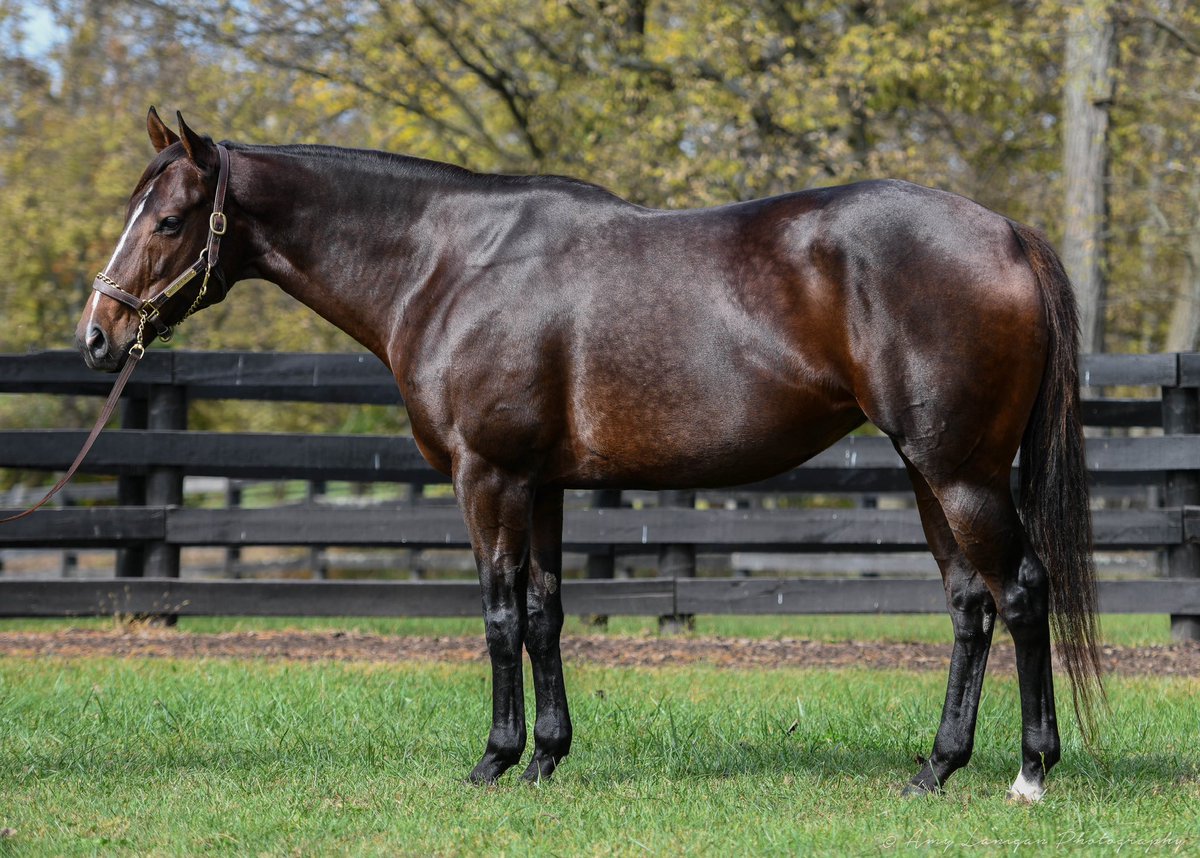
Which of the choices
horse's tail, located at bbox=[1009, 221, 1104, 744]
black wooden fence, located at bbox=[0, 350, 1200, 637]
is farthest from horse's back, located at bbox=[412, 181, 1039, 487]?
black wooden fence, located at bbox=[0, 350, 1200, 637]

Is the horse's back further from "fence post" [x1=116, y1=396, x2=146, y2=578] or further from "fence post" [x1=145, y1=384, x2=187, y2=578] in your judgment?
"fence post" [x1=116, y1=396, x2=146, y2=578]

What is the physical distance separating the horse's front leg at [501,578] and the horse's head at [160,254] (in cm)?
117

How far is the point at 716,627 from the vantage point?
28.1ft

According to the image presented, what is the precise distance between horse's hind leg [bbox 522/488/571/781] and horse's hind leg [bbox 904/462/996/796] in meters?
1.19

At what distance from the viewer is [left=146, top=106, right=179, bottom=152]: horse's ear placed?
418 centimetres

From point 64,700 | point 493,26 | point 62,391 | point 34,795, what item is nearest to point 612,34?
point 493,26

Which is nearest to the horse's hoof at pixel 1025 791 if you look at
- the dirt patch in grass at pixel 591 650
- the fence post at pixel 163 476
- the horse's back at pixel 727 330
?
the horse's back at pixel 727 330

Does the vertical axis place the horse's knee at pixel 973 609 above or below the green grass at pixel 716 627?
above

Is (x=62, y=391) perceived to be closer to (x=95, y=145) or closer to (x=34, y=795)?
(x=34, y=795)

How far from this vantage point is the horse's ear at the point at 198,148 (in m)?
4.07

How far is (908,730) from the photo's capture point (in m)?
4.71

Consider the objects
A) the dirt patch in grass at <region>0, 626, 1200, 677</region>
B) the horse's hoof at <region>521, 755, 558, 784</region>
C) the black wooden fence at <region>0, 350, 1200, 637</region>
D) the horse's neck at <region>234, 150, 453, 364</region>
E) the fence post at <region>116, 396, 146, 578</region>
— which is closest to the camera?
the horse's hoof at <region>521, 755, 558, 784</region>

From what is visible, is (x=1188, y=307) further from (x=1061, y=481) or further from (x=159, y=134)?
(x=159, y=134)

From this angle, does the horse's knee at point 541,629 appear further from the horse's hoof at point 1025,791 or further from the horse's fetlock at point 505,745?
the horse's hoof at point 1025,791
